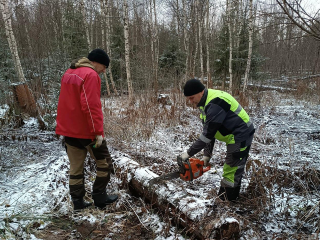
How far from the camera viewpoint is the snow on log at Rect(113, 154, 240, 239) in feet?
6.83

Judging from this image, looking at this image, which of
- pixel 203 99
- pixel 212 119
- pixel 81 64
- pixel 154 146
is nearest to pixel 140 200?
pixel 212 119

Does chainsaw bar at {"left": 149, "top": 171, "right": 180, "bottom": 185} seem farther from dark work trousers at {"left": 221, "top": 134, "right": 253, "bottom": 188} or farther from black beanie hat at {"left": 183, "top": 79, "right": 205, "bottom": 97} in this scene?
black beanie hat at {"left": 183, "top": 79, "right": 205, "bottom": 97}

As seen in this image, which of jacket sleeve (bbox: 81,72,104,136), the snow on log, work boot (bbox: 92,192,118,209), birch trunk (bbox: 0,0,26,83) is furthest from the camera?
birch trunk (bbox: 0,0,26,83)

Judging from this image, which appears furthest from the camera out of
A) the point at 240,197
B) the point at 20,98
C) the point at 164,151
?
the point at 20,98

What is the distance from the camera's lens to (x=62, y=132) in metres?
2.47

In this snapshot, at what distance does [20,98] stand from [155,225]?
197 inches

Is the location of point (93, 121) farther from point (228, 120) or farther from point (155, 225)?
point (228, 120)

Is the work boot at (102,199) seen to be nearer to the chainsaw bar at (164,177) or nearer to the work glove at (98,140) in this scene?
the chainsaw bar at (164,177)

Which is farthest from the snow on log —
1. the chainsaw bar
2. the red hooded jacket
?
the red hooded jacket

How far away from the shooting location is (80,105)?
241cm

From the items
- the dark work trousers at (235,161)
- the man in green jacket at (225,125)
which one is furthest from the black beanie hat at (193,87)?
the dark work trousers at (235,161)

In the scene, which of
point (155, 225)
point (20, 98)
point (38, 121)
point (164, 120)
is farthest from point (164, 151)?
A: point (20, 98)

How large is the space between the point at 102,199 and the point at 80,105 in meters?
1.32

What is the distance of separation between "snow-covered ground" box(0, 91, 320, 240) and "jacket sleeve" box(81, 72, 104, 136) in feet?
4.02
